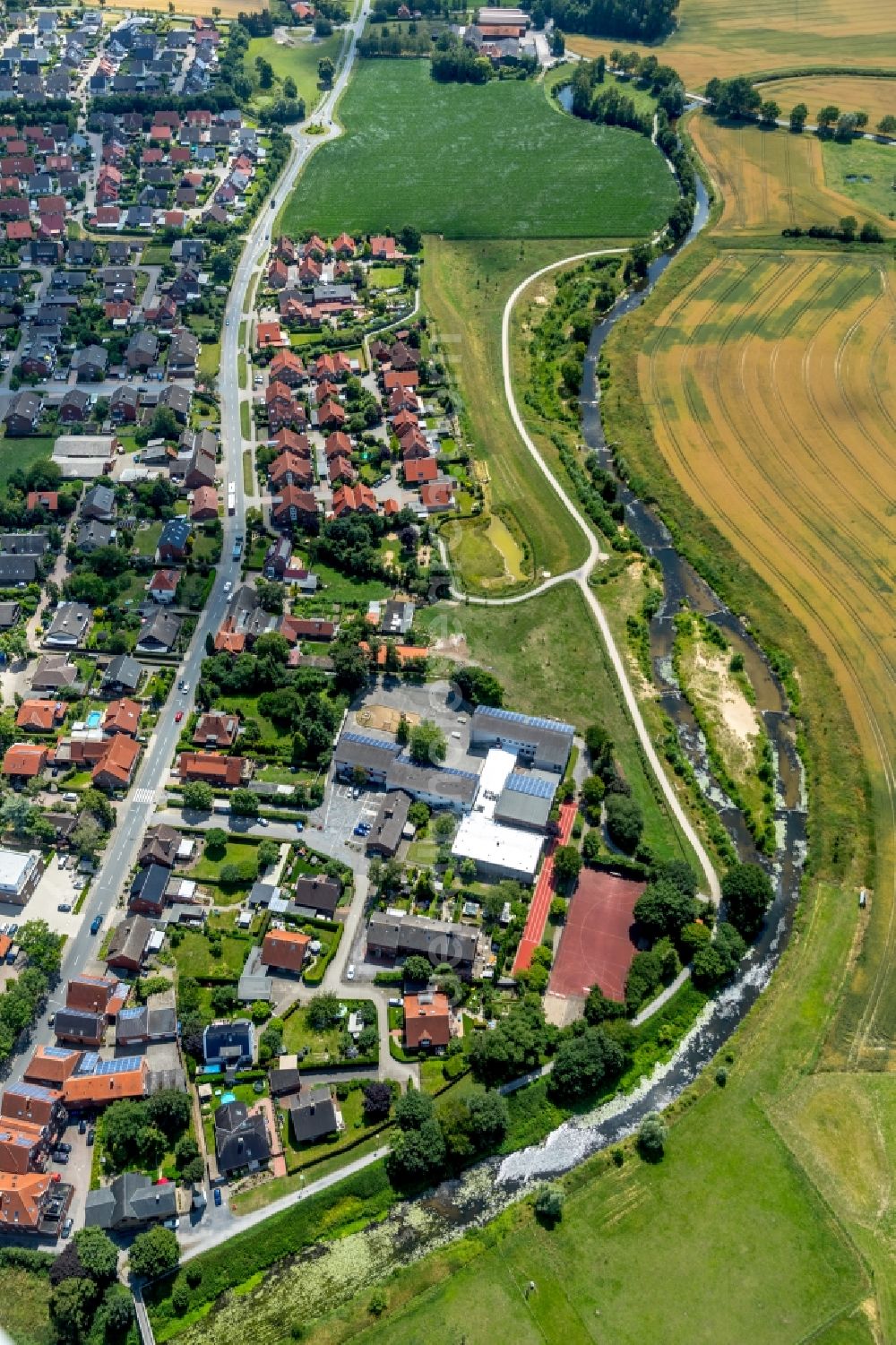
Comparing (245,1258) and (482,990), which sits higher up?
(482,990)

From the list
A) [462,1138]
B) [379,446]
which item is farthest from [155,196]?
[462,1138]

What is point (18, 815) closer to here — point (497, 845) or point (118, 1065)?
point (118, 1065)

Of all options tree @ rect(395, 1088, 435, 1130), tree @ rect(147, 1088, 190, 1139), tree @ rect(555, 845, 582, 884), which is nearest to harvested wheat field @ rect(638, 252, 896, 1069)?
tree @ rect(555, 845, 582, 884)

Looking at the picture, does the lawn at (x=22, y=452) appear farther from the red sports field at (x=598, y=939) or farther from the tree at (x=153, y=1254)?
the tree at (x=153, y=1254)

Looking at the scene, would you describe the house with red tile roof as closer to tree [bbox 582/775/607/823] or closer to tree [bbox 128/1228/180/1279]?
tree [bbox 582/775/607/823]

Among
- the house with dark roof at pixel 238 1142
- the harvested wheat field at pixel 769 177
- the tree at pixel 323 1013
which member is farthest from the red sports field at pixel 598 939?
the harvested wheat field at pixel 769 177

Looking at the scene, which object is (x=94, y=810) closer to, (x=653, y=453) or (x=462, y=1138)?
(x=462, y=1138)
